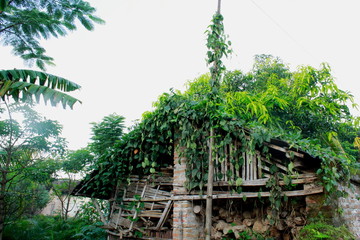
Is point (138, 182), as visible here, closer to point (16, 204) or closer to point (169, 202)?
point (169, 202)

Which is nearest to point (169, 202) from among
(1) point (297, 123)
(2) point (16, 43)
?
(1) point (297, 123)

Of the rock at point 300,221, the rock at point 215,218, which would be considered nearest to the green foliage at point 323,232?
the rock at point 300,221

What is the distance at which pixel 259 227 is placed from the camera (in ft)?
16.4

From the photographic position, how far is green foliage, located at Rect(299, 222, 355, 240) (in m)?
3.78

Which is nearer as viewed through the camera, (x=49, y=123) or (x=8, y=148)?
(x=8, y=148)

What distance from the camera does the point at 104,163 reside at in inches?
280

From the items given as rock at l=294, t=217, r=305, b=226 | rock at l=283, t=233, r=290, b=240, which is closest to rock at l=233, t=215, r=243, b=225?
rock at l=283, t=233, r=290, b=240

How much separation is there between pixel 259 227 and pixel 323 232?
52.9 inches

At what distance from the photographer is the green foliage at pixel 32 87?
4.89 m

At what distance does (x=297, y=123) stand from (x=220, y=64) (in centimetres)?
568

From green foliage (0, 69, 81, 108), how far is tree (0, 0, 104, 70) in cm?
223

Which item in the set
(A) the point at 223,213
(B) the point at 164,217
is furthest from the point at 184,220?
(B) the point at 164,217

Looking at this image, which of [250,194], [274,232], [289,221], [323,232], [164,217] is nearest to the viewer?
[323,232]

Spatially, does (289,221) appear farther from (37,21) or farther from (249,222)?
(37,21)
